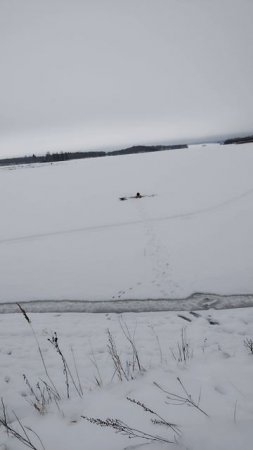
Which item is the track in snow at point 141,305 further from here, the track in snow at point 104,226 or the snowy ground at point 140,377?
the track in snow at point 104,226

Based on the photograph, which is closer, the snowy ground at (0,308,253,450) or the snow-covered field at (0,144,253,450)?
the snowy ground at (0,308,253,450)

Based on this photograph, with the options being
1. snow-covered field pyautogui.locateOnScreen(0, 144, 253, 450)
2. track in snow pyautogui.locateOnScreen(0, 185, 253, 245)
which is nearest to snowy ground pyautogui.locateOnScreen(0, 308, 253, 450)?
snow-covered field pyautogui.locateOnScreen(0, 144, 253, 450)

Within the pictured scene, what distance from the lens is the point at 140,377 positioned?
3.00m

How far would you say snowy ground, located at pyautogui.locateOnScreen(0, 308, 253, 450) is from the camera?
2.11m

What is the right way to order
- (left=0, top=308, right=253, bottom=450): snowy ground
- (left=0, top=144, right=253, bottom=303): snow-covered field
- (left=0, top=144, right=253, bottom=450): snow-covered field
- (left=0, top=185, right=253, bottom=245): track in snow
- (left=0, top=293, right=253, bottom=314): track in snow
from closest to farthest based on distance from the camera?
(left=0, top=308, right=253, bottom=450): snowy ground < (left=0, top=144, right=253, bottom=450): snow-covered field < (left=0, top=293, right=253, bottom=314): track in snow < (left=0, top=144, right=253, bottom=303): snow-covered field < (left=0, top=185, right=253, bottom=245): track in snow

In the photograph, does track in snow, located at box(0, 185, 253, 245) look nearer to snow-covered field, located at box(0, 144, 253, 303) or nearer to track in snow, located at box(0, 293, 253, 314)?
snow-covered field, located at box(0, 144, 253, 303)

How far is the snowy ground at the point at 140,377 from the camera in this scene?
6.91 feet

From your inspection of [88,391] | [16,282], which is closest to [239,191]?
[16,282]

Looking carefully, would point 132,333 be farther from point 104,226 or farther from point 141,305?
point 104,226

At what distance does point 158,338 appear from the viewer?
4000mm

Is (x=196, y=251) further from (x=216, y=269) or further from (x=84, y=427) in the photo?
(x=84, y=427)

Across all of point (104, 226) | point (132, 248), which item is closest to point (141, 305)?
point (132, 248)

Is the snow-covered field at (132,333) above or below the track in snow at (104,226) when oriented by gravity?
below

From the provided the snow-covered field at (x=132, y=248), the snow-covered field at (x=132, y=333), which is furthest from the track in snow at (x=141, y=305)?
the snow-covered field at (x=132, y=248)
